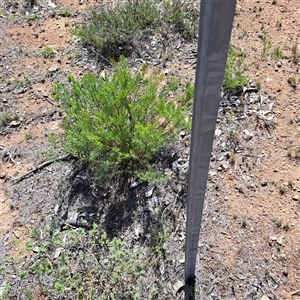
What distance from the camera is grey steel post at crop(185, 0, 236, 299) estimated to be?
31.8 inches

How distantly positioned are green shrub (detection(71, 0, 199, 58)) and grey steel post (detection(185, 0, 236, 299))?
115 inches

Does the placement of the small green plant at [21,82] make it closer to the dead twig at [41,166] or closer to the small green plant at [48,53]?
the small green plant at [48,53]

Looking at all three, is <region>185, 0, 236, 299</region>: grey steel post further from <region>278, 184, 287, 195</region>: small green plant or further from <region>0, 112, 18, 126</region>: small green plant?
<region>0, 112, 18, 126</region>: small green plant

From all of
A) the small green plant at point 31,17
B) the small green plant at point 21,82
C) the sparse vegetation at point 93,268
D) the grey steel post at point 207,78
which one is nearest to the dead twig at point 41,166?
the sparse vegetation at point 93,268

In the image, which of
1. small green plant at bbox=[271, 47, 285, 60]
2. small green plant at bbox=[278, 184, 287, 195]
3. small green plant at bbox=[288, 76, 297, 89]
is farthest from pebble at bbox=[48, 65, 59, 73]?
small green plant at bbox=[278, 184, 287, 195]

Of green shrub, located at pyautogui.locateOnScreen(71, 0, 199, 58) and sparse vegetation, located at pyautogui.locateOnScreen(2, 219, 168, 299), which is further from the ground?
green shrub, located at pyautogui.locateOnScreen(71, 0, 199, 58)

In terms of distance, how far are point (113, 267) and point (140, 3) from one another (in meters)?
3.06

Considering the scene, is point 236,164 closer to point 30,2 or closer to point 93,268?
point 93,268

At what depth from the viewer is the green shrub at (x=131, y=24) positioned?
3918mm

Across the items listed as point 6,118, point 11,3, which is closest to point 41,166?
point 6,118

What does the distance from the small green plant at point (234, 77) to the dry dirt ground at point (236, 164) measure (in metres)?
0.14

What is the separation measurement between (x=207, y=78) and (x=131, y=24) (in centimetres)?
331

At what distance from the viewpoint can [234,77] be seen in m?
3.31

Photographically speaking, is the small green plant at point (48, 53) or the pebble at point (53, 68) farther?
the small green plant at point (48, 53)
